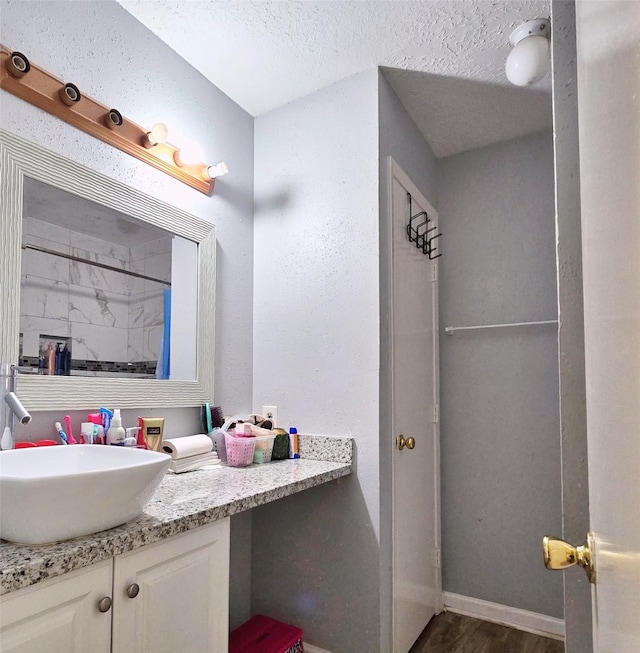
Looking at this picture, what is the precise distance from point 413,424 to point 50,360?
→ 144cm

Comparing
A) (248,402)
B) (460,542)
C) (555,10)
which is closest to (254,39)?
(555,10)

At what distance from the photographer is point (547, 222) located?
2.30m

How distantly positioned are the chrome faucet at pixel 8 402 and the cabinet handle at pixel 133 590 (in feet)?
1.49

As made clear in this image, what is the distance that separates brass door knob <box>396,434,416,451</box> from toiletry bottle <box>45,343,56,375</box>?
1244 mm

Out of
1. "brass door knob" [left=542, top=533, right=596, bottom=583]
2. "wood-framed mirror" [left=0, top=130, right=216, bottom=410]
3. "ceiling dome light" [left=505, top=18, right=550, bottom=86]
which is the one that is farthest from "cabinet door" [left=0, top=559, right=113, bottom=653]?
"ceiling dome light" [left=505, top=18, right=550, bottom=86]

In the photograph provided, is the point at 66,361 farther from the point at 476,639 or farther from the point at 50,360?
the point at 476,639

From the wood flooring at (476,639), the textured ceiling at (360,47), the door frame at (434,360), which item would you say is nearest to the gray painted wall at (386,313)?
the door frame at (434,360)

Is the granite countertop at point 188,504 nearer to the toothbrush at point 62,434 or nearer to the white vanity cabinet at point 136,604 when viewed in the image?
the white vanity cabinet at point 136,604

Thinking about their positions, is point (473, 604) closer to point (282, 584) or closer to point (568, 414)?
point (282, 584)

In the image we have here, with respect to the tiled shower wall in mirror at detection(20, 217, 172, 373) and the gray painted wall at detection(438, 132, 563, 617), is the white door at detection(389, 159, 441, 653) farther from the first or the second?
the tiled shower wall in mirror at detection(20, 217, 172, 373)

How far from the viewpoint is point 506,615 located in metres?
2.22

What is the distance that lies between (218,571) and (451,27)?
73.2 inches

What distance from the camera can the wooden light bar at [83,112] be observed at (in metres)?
1.26

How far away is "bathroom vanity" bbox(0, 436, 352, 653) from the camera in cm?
80
